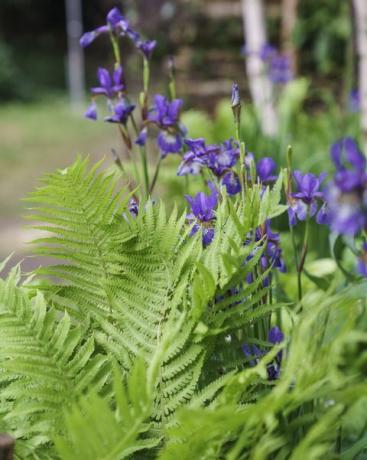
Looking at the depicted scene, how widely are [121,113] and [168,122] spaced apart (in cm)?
10

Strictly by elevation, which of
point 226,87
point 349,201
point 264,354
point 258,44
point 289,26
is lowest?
point 264,354

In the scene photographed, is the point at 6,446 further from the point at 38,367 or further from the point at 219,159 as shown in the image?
the point at 219,159

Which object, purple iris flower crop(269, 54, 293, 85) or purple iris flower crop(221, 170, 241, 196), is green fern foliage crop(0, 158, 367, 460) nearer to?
purple iris flower crop(221, 170, 241, 196)

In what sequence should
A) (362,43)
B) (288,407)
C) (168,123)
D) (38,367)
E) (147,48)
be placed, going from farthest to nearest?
(362,43)
(147,48)
(168,123)
(38,367)
(288,407)

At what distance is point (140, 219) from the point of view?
1.07m

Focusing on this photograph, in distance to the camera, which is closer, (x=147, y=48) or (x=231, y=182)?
(x=231, y=182)

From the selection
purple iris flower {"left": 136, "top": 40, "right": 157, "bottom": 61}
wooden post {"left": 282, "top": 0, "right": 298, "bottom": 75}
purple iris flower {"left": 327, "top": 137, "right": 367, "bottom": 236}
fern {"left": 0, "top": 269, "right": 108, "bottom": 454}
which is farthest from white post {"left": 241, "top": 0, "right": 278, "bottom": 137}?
purple iris flower {"left": 327, "top": 137, "right": 367, "bottom": 236}

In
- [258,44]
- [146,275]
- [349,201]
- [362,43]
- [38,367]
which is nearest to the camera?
[349,201]

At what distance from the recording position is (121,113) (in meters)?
1.50

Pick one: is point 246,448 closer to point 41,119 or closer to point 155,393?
point 155,393

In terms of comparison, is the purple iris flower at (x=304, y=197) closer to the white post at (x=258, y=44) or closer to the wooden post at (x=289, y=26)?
the white post at (x=258, y=44)

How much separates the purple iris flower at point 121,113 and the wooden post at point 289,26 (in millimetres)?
4265

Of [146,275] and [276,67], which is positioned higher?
[276,67]

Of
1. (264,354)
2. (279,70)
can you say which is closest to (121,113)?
(264,354)
